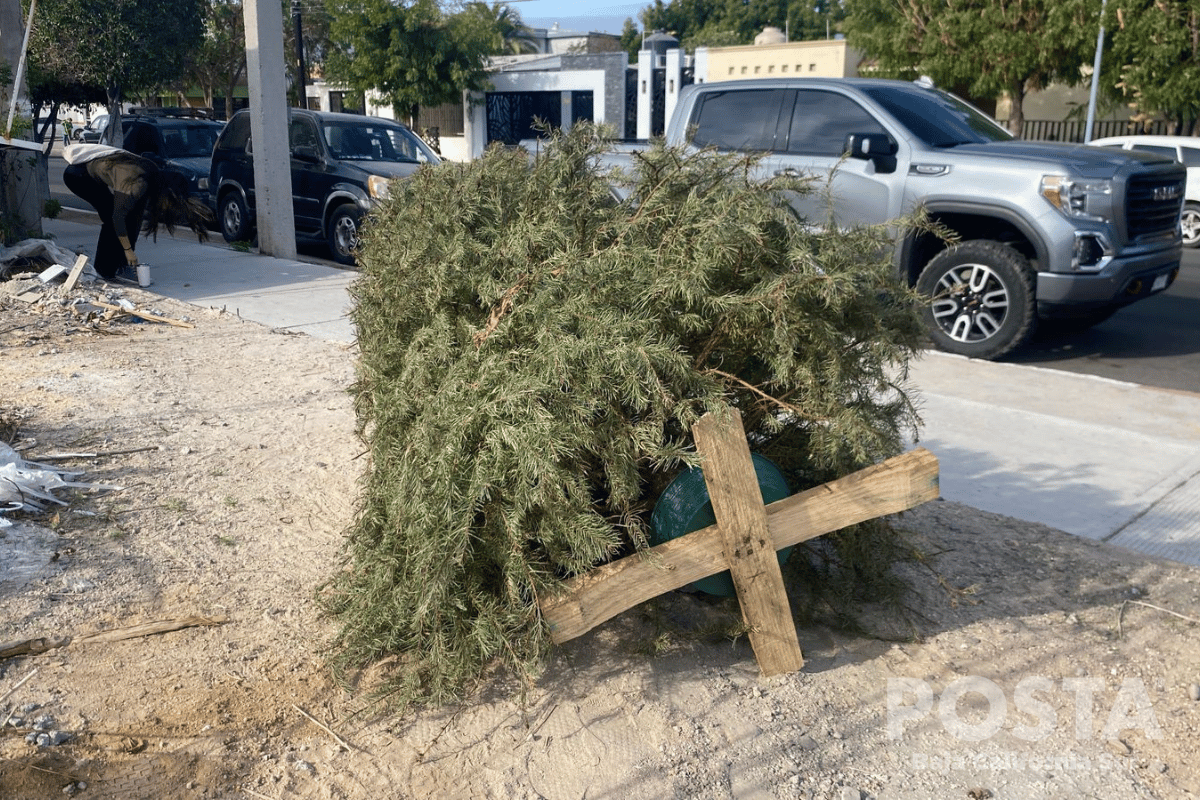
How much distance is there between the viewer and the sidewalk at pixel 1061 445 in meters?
5.11

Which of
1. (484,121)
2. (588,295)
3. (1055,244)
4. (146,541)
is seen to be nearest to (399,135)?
(1055,244)

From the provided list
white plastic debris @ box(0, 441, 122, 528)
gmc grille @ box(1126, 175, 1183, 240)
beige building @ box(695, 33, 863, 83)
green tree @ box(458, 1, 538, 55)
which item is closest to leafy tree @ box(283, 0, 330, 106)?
green tree @ box(458, 1, 538, 55)

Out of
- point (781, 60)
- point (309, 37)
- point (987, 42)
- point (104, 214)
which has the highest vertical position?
point (309, 37)

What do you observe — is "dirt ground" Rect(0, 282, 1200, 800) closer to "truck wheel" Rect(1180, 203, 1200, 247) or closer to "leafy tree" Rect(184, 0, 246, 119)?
"truck wheel" Rect(1180, 203, 1200, 247)

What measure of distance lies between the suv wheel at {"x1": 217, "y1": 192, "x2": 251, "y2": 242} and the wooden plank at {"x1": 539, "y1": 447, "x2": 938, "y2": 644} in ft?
40.8

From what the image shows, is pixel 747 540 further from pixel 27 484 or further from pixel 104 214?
pixel 104 214

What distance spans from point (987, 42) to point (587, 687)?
24214 mm

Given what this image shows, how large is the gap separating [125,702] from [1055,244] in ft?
22.7

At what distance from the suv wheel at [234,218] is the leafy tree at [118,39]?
767 centimetres

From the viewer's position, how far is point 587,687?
345cm

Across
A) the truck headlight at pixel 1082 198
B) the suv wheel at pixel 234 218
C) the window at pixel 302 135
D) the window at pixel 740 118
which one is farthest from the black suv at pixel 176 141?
the truck headlight at pixel 1082 198

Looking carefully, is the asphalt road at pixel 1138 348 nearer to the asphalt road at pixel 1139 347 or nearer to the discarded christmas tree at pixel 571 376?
the asphalt road at pixel 1139 347

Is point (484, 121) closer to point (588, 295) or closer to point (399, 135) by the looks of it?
point (399, 135)

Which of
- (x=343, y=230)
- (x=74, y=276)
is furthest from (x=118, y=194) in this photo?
(x=343, y=230)
